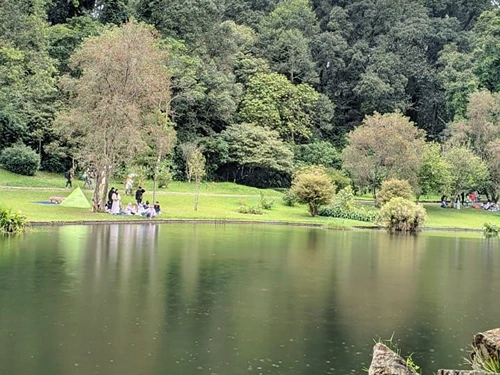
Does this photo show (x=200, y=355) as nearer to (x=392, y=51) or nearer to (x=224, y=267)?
(x=224, y=267)

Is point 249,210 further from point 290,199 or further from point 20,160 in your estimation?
point 20,160

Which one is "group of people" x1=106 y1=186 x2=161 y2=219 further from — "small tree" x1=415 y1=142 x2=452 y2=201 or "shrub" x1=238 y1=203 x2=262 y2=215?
"small tree" x1=415 y1=142 x2=452 y2=201

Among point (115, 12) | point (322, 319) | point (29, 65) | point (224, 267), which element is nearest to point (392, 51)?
point (115, 12)

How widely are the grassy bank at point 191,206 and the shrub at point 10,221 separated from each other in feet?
11.8

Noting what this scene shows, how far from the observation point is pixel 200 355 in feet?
33.2

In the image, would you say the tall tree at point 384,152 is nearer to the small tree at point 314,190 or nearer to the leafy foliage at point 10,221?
the small tree at point 314,190

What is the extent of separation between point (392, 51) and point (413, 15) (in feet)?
20.9

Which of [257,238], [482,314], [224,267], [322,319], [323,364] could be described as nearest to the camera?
[323,364]

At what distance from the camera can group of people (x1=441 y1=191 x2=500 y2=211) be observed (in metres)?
58.6

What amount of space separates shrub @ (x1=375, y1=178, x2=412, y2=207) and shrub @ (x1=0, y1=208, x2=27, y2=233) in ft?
89.7

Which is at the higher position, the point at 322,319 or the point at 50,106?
the point at 50,106

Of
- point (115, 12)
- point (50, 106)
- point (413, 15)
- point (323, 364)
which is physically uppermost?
point (413, 15)

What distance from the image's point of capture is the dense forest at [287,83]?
48.7 metres

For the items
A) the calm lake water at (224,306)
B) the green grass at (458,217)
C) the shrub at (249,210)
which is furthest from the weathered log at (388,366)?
the green grass at (458,217)
